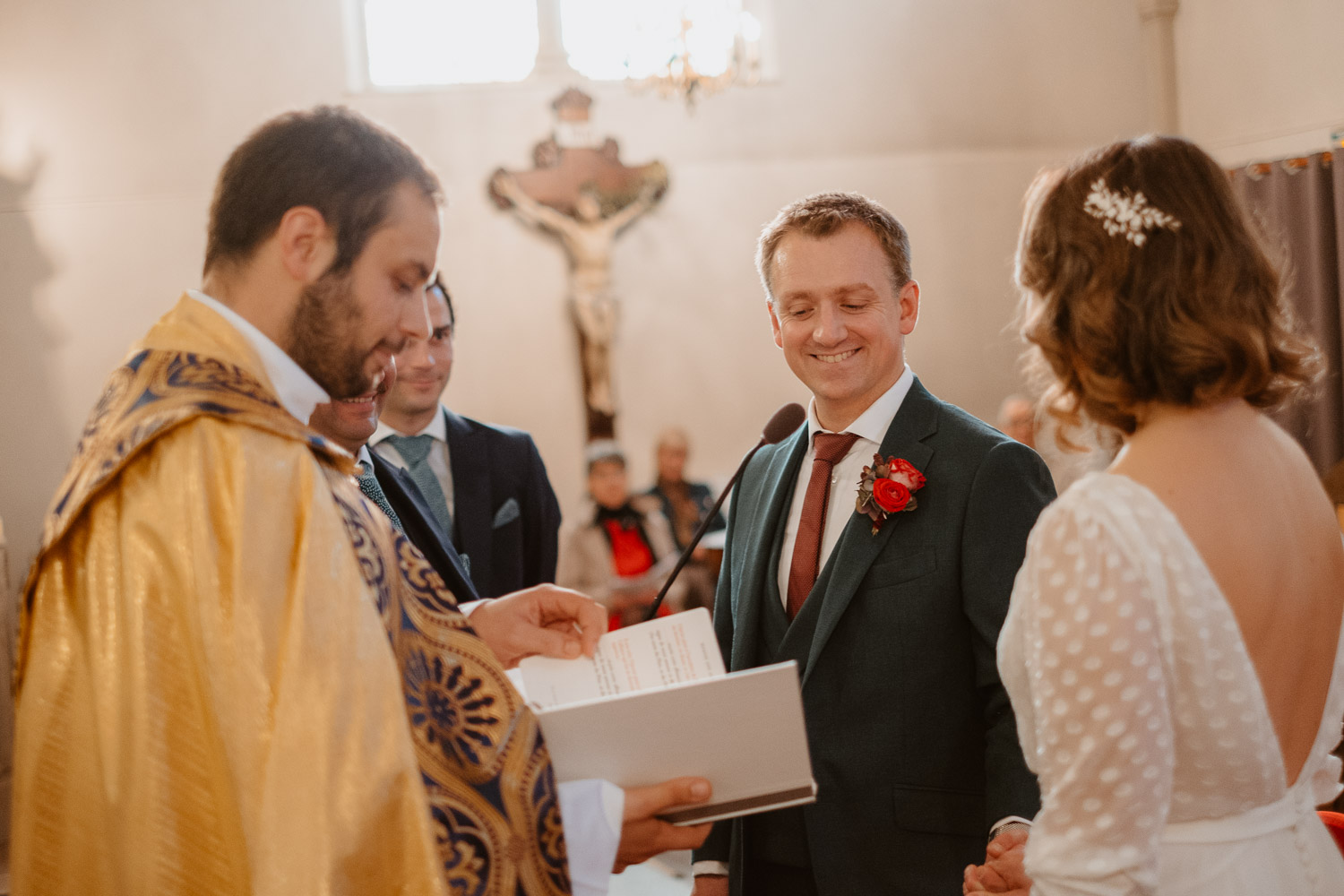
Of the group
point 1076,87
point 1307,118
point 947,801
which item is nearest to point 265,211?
point 947,801

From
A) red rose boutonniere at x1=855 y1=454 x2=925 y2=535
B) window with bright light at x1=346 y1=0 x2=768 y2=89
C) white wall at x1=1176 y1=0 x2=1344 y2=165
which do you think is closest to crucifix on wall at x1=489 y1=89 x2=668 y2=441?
window with bright light at x1=346 y1=0 x2=768 y2=89

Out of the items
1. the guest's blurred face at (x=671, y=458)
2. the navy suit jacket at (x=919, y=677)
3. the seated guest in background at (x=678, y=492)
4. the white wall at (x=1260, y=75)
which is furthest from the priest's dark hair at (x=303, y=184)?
the white wall at (x=1260, y=75)

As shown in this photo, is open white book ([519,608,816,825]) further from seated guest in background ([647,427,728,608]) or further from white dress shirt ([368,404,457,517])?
seated guest in background ([647,427,728,608])

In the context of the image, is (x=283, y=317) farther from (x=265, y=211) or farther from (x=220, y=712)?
(x=220, y=712)

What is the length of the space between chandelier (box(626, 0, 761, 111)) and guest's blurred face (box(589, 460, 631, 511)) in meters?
2.30

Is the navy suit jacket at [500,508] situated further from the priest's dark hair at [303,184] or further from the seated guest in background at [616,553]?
the seated guest in background at [616,553]

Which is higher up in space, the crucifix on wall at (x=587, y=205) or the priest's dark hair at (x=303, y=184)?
the crucifix on wall at (x=587, y=205)

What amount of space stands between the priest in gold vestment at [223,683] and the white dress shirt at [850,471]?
35.1 inches

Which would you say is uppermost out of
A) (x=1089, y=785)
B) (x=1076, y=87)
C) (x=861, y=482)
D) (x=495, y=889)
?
(x=1076, y=87)

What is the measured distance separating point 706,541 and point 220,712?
579 centimetres

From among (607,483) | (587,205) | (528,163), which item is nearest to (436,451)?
(607,483)

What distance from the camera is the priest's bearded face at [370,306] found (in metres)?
1.45

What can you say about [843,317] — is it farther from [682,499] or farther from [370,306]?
[682,499]

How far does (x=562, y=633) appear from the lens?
6.06ft
